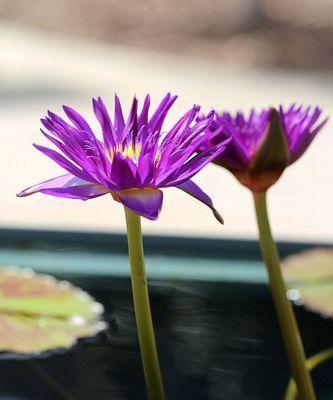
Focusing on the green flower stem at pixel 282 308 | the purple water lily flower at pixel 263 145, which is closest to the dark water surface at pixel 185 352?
the green flower stem at pixel 282 308

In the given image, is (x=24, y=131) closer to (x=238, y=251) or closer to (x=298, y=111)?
(x=238, y=251)

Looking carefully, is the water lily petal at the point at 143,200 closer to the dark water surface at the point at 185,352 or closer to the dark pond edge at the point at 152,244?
the dark water surface at the point at 185,352

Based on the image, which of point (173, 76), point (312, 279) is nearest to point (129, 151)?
point (312, 279)

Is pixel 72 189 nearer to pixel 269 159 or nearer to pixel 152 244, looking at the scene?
pixel 269 159

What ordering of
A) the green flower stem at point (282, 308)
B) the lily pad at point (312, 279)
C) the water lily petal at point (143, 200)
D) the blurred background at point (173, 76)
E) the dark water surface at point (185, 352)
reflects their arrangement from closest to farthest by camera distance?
the water lily petal at point (143, 200)
the green flower stem at point (282, 308)
the dark water surface at point (185, 352)
the lily pad at point (312, 279)
the blurred background at point (173, 76)

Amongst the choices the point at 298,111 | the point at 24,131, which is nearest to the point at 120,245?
the point at 298,111

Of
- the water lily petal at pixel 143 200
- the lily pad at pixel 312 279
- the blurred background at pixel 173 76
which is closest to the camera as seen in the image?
the water lily petal at pixel 143 200

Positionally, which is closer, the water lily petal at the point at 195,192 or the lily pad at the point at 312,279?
the water lily petal at the point at 195,192

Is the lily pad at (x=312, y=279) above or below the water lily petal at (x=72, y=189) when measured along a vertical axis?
above
